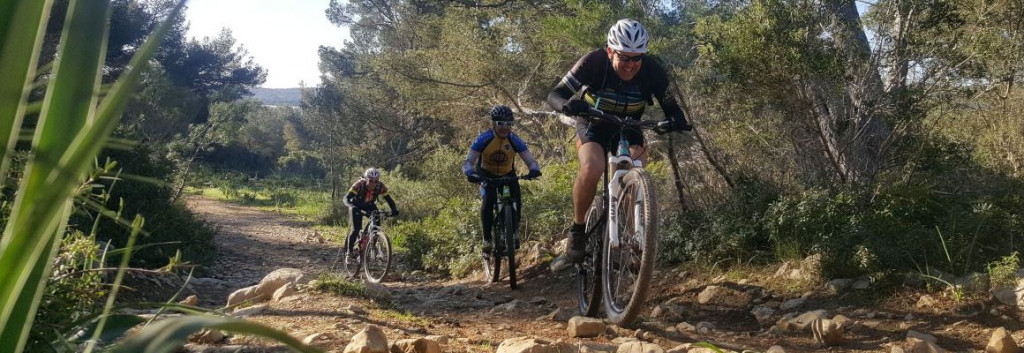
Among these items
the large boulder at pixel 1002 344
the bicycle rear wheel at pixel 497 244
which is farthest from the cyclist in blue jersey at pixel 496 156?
the large boulder at pixel 1002 344

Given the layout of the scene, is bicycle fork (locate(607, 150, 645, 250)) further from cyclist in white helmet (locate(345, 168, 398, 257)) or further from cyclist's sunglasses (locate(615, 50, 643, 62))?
cyclist in white helmet (locate(345, 168, 398, 257))

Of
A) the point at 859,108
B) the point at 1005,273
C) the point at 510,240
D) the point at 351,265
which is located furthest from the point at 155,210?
the point at 1005,273

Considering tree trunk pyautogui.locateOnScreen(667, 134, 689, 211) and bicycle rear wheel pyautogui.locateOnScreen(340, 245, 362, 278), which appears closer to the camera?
tree trunk pyautogui.locateOnScreen(667, 134, 689, 211)

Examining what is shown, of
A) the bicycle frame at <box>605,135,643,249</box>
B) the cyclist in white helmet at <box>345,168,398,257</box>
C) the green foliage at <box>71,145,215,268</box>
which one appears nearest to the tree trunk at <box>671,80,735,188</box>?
the bicycle frame at <box>605,135,643,249</box>

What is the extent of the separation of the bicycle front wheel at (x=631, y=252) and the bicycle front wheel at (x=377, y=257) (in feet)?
18.7

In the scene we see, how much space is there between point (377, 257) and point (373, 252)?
0.14m

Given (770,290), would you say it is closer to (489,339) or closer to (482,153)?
(489,339)

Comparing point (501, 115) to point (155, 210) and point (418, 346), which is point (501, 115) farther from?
point (155, 210)

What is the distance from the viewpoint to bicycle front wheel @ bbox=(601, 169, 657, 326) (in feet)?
13.0

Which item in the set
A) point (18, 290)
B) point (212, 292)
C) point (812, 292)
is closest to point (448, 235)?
point (212, 292)

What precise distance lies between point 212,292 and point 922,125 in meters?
7.75

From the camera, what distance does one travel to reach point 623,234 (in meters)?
4.49

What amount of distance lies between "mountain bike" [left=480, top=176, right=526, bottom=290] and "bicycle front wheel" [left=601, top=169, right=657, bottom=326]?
3.19 m

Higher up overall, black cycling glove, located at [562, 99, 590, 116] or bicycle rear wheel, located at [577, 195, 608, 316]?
black cycling glove, located at [562, 99, 590, 116]
